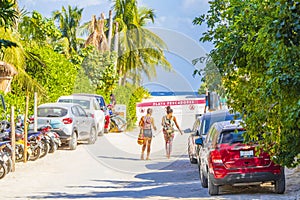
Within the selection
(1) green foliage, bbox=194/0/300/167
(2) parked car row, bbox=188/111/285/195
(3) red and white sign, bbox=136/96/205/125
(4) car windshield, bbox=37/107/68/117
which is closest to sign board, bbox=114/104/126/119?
(3) red and white sign, bbox=136/96/205/125

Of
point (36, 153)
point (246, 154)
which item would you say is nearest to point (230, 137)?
point (246, 154)

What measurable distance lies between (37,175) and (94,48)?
26.2 metres

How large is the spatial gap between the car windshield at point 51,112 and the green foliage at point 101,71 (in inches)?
639

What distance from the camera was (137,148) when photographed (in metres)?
27.1

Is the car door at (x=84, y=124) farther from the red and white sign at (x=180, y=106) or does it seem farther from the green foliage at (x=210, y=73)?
the red and white sign at (x=180, y=106)

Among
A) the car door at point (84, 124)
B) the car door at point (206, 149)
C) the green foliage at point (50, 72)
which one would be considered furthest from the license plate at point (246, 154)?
the green foliage at point (50, 72)

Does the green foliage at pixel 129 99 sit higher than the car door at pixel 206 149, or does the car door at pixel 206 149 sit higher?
the green foliage at pixel 129 99

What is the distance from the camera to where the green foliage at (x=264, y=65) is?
7.91 meters

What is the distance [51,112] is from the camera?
24.8 m

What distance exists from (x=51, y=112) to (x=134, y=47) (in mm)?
28012

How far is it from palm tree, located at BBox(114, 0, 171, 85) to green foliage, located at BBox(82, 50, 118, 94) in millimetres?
6793

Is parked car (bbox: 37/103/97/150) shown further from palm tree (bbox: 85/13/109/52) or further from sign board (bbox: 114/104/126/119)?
palm tree (bbox: 85/13/109/52)

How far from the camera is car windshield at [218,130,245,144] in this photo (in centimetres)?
1327

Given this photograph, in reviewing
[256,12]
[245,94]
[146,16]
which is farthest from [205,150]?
[146,16]
